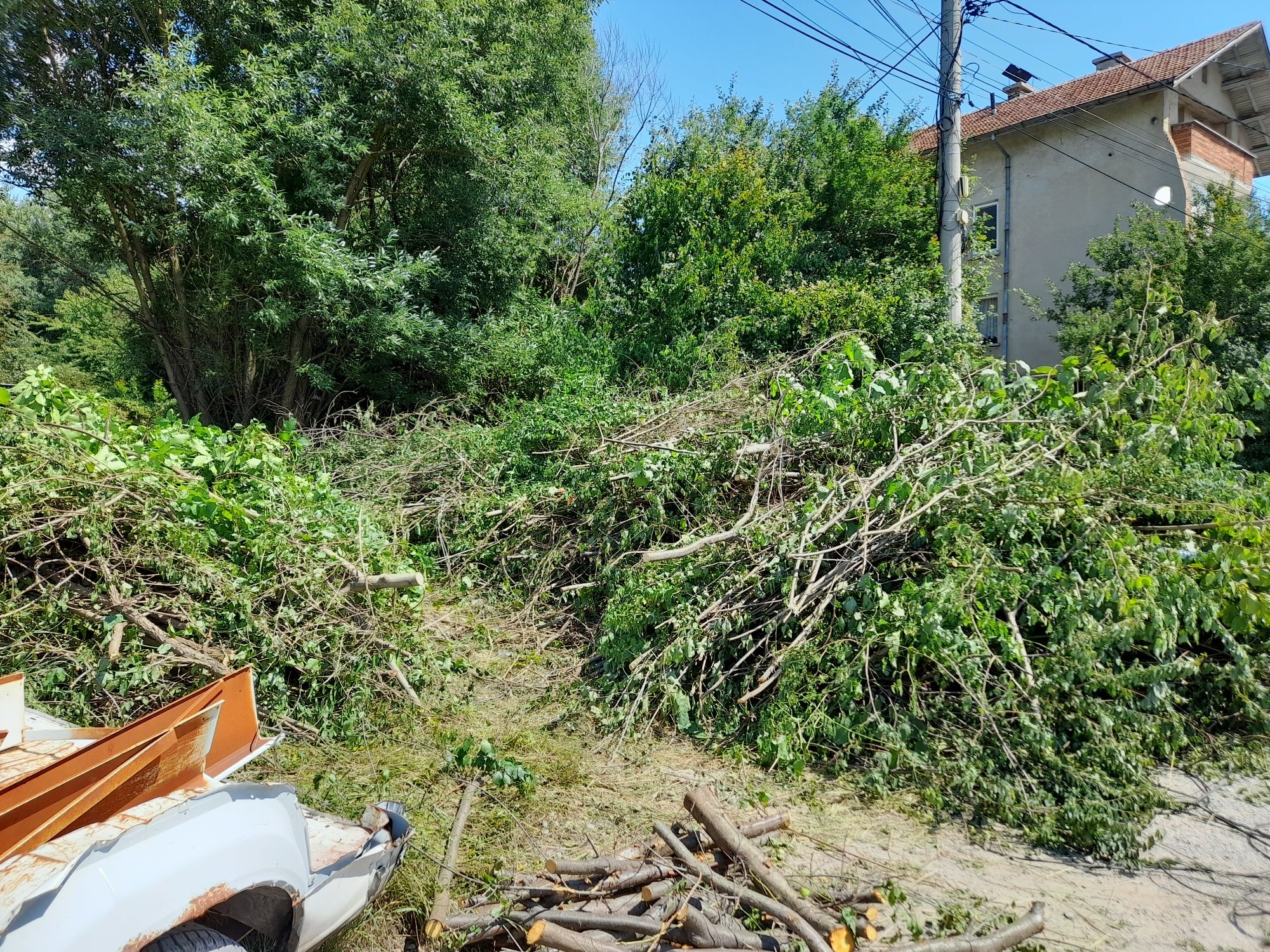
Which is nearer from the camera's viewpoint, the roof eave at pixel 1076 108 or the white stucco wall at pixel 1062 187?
the roof eave at pixel 1076 108

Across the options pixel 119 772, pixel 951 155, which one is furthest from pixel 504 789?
pixel 951 155

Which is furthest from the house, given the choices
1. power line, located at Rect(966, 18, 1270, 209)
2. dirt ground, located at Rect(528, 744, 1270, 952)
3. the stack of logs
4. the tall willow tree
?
the stack of logs

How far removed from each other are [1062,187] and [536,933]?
69.1 feet

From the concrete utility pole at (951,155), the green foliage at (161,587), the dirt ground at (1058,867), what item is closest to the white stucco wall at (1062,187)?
the concrete utility pole at (951,155)

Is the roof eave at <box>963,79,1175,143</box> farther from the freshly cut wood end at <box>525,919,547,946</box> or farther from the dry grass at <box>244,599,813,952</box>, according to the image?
the freshly cut wood end at <box>525,919,547,946</box>

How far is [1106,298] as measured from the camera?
1611 centimetres

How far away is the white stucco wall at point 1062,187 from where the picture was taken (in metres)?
18.2

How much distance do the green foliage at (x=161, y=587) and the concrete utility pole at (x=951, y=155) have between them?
7353 millimetres

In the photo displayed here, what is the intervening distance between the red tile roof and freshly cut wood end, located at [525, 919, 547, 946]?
18301mm

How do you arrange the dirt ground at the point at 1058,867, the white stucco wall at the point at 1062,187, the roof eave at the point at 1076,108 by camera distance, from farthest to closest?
the white stucco wall at the point at 1062,187 → the roof eave at the point at 1076,108 → the dirt ground at the point at 1058,867

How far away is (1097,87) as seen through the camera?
Answer: 19.1 metres

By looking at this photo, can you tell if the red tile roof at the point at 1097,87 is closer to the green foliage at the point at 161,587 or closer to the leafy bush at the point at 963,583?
the leafy bush at the point at 963,583

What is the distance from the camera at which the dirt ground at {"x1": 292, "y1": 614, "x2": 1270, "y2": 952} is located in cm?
329

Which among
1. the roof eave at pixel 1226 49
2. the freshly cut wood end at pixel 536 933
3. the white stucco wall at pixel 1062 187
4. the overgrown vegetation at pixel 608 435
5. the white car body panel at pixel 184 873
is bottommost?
the freshly cut wood end at pixel 536 933
